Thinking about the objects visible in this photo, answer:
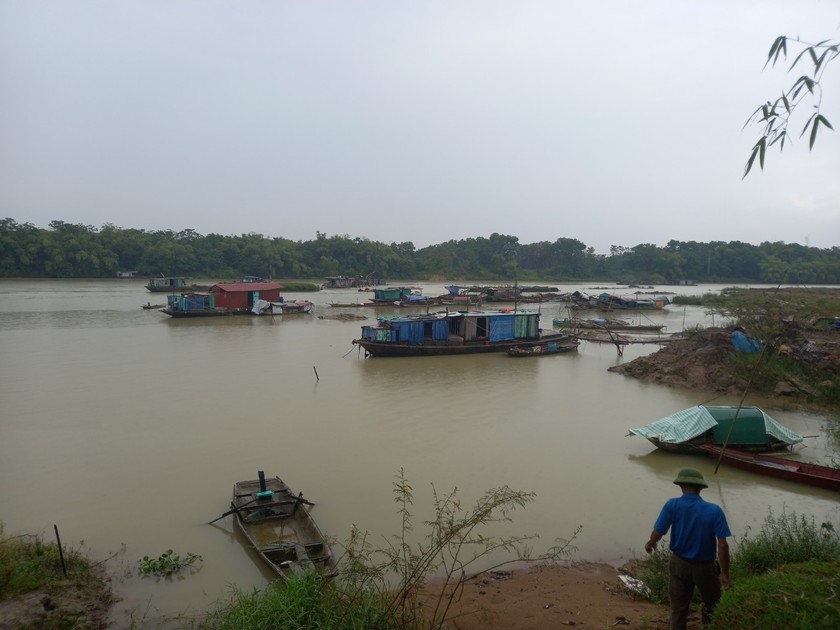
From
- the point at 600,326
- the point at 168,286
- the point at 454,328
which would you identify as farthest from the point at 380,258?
the point at 454,328

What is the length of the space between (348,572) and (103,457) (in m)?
7.15

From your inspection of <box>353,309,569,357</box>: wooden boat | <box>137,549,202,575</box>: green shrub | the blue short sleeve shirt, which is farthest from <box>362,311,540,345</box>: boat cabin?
the blue short sleeve shirt

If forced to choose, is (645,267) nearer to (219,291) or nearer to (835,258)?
(835,258)

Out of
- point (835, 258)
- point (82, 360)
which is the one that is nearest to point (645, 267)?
point (835, 258)

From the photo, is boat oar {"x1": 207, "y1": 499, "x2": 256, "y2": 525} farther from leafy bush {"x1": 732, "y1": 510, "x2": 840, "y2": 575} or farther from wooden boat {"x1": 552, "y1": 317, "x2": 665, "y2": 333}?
wooden boat {"x1": 552, "y1": 317, "x2": 665, "y2": 333}

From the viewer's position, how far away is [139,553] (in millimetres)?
6262

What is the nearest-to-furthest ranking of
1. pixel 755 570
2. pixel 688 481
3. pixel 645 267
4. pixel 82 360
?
pixel 688 481 → pixel 755 570 → pixel 82 360 → pixel 645 267

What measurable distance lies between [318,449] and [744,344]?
41.7 ft

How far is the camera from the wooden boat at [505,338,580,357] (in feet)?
63.9

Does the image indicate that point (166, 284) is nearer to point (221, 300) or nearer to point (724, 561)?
point (221, 300)

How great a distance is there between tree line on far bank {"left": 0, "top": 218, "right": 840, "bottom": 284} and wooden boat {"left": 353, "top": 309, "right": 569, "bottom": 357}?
47323 mm

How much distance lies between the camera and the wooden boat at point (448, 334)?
61.5 feet

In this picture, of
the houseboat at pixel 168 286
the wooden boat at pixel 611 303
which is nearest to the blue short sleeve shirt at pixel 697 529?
the wooden boat at pixel 611 303

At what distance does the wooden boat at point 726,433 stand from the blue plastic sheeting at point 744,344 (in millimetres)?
6794
